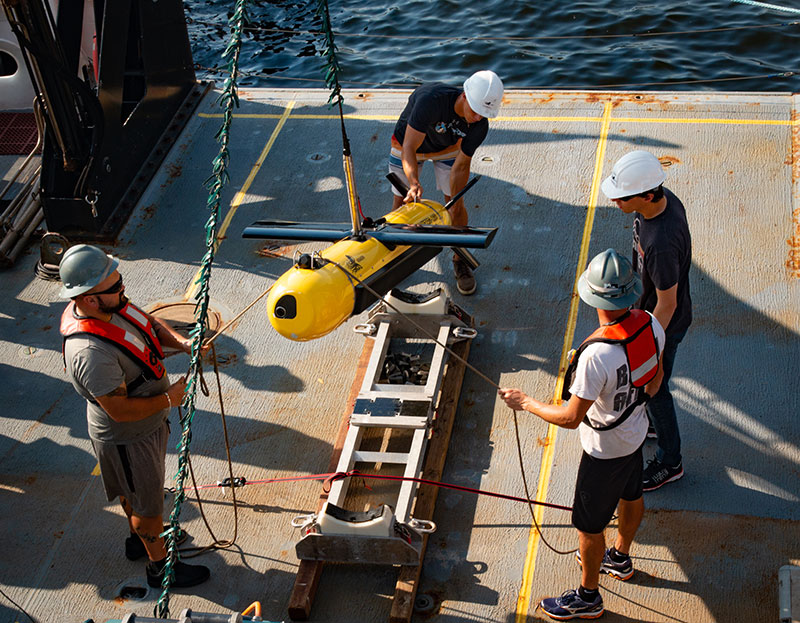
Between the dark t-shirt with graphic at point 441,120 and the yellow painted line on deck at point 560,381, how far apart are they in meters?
1.49

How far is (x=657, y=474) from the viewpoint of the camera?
5.46 m

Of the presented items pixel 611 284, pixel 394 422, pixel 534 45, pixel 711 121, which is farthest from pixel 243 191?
pixel 534 45

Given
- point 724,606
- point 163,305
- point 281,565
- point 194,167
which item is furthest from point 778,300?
point 194,167

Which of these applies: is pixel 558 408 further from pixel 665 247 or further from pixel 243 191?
pixel 243 191

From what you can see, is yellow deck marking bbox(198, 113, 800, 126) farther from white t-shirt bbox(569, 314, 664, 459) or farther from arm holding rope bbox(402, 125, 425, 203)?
white t-shirt bbox(569, 314, 664, 459)

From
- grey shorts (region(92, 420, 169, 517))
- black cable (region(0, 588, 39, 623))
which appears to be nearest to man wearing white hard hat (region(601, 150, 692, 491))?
grey shorts (region(92, 420, 169, 517))

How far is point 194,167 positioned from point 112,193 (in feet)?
3.36

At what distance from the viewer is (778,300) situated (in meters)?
6.86

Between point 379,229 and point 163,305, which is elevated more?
point 379,229

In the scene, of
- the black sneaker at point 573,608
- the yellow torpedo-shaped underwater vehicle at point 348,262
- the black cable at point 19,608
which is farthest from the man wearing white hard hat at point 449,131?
the black cable at point 19,608

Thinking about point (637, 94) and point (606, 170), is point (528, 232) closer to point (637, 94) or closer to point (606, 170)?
point (606, 170)

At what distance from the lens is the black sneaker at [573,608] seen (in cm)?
475

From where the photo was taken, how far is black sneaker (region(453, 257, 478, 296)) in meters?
7.30

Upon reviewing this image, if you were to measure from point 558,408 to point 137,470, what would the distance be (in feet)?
7.93
